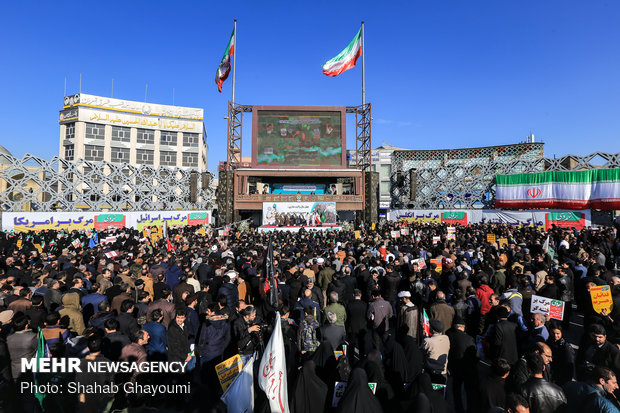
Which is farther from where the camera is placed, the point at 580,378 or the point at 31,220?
the point at 31,220

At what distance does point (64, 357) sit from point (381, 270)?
7.73 metres

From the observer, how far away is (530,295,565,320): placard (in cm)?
583

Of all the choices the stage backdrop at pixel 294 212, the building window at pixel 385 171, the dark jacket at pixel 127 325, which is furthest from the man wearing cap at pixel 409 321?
the building window at pixel 385 171

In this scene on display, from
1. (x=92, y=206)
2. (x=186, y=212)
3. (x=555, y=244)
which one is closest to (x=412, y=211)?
(x=555, y=244)

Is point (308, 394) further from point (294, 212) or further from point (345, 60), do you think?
point (345, 60)

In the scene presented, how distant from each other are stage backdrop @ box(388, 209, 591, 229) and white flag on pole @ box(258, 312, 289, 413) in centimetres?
2842

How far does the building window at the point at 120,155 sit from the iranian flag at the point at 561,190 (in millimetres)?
59470

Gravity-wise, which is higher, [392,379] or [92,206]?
[92,206]

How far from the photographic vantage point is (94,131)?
5728 centimetres

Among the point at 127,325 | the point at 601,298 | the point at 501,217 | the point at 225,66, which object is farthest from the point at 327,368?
the point at 225,66

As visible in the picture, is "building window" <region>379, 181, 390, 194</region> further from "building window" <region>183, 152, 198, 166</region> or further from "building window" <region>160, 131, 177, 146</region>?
"building window" <region>160, 131, 177, 146</region>

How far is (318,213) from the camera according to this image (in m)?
32.7

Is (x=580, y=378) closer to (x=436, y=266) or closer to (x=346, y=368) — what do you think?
(x=346, y=368)
